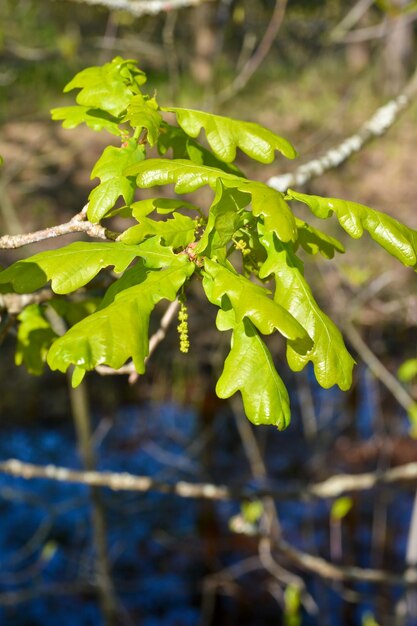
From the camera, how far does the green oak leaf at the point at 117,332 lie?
0.92 metres

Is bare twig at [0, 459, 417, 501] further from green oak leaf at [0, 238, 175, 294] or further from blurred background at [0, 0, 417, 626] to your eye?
green oak leaf at [0, 238, 175, 294]

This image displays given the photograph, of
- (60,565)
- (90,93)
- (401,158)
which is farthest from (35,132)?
(90,93)

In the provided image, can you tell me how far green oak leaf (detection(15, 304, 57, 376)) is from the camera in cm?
167

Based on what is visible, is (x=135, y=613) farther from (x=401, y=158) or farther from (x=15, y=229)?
(x=401, y=158)

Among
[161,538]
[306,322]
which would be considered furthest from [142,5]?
[161,538]

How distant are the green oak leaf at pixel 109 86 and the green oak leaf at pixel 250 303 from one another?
0.41 metres

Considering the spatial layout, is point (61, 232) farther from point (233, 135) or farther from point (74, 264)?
point (233, 135)

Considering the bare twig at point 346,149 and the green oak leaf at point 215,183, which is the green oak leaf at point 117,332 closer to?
the green oak leaf at point 215,183

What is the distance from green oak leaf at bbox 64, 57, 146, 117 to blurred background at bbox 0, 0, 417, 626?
0.52m

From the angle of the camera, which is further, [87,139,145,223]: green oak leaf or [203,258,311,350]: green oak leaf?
[87,139,145,223]: green oak leaf

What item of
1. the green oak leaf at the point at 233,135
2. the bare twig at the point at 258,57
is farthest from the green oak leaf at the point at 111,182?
the bare twig at the point at 258,57

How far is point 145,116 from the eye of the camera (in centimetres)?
116

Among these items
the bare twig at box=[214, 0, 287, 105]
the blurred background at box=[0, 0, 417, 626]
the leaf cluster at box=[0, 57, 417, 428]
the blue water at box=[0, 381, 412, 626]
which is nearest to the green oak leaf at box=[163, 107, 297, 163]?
the leaf cluster at box=[0, 57, 417, 428]

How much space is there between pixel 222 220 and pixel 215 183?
0.06 metres
